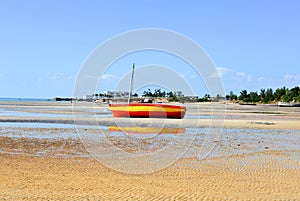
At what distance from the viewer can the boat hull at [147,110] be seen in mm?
44562

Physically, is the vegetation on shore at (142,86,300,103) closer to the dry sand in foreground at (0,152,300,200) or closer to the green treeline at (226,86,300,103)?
the green treeline at (226,86,300,103)

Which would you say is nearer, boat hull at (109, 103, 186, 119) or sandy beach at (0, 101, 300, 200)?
sandy beach at (0, 101, 300, 200)

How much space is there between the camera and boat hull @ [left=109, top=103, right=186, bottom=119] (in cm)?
4456

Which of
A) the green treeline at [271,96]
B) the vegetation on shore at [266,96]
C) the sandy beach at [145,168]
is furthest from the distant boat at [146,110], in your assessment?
the green treeline at [271,96]

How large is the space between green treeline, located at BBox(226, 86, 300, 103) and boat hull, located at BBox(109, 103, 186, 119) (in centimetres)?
10626

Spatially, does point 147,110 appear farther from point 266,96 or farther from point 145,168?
point 266,96

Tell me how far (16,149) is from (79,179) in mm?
7336

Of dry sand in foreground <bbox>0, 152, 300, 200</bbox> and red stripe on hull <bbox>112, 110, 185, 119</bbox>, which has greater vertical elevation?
red stripe on hull <bbox>112, 110, 185, 119</bbox>

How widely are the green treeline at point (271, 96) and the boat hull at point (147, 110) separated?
4184 inches

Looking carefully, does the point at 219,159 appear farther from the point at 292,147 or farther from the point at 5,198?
the point at 5,198

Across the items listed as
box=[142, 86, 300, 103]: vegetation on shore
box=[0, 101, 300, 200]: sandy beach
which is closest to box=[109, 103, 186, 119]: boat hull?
box=[0, 101, 300, 200]: sandy beach

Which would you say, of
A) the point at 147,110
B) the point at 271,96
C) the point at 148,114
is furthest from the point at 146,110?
the point at 271,96

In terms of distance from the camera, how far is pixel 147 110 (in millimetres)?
44469

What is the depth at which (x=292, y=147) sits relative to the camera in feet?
72.6
